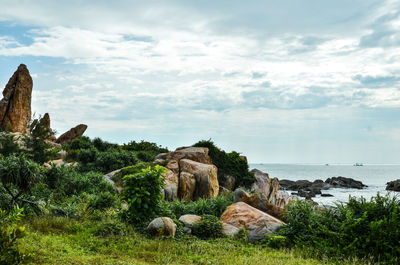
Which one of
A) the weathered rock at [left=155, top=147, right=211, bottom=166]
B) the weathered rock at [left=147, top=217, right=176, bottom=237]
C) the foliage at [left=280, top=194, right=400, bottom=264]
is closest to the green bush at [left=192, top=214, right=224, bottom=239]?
the weathered rock at [left=147, top=217, right=176, bottom=237]

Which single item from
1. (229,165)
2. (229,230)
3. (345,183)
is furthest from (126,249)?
(345,183)

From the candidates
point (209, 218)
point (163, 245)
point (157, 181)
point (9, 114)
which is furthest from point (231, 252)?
point (9, 114)

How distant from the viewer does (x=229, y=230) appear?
1221cm

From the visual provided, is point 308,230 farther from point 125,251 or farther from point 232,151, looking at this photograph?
point 232,151

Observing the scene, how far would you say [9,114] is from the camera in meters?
51.0

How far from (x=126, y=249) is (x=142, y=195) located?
8.78ft

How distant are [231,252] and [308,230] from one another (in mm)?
3146

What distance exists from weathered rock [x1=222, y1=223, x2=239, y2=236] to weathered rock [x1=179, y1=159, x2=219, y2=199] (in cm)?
928

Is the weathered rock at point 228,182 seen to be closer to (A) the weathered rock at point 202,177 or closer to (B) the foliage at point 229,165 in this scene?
(B) the foliage at point 229,165

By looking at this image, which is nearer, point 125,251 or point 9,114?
point 125,251

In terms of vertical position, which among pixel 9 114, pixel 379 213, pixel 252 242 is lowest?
pixel 252 242

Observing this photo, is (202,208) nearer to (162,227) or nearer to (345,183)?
(162,227)

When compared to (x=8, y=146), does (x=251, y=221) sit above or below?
below

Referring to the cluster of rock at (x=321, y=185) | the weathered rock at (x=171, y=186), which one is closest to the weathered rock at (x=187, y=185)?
the weathered rock at (x=171, y=186)
